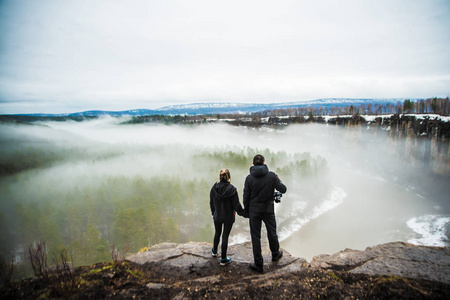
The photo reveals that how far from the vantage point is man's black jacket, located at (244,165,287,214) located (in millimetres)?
6527

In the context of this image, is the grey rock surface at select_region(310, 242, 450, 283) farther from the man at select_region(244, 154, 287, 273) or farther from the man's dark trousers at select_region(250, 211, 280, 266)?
the man at select_region(244, 154, 287, 273)

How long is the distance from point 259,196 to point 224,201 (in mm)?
1182

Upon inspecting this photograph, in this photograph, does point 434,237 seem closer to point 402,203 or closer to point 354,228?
point 354,228

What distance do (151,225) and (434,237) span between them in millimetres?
56358

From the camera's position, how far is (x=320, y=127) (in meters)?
183

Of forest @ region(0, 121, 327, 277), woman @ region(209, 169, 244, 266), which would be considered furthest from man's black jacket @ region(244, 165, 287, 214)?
forest @ region(0, 121, 327, 277)

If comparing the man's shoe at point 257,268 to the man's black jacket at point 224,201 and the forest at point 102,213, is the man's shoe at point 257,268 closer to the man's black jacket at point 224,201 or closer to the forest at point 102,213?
the man's black jacket at point 224,201

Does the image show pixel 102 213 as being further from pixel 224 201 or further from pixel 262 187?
pixel 262 187

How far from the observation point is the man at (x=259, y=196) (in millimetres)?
6535

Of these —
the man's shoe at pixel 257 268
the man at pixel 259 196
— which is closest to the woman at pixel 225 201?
the man at pixel 259 196

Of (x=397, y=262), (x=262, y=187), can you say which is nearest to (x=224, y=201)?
(x=262, y=187)

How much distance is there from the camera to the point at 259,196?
6.58 m

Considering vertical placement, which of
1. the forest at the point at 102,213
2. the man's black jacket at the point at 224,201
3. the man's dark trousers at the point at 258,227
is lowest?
the forest at the point at 102,213

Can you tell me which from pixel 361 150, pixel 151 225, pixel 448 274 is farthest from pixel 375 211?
pixel 361 150
